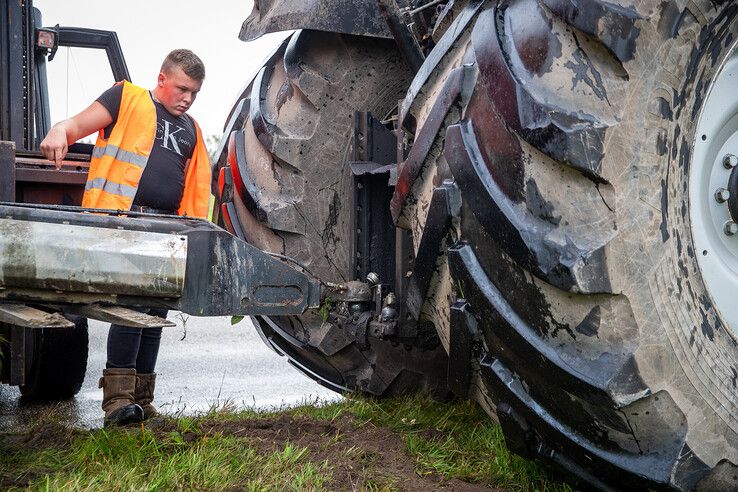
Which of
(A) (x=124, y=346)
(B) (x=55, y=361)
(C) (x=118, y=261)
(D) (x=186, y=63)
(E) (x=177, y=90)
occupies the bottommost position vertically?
(B) (x=55, y=361)

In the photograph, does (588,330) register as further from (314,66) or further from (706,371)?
(314,66)

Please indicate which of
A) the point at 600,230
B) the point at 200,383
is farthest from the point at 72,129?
the point at 600,230

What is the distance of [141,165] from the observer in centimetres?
356

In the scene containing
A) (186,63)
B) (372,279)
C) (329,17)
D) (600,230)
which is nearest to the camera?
(600,230)

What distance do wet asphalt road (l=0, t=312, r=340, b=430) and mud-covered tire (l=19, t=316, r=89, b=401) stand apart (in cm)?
9

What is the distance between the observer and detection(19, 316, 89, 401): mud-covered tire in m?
4.44

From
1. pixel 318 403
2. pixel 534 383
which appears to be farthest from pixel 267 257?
pixel 318 403

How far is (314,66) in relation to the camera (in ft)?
9.75

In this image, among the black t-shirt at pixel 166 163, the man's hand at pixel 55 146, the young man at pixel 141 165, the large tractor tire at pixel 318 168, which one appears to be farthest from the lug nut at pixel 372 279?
the black t-shirt at pixel 166 163

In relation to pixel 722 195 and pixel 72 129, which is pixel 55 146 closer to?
pixel 72 129

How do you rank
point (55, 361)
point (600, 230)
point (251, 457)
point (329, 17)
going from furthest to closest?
point (55, 361) → point (329, 17) → point (251, 457) → point (600, 230)

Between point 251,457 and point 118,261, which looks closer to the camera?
point 118,261

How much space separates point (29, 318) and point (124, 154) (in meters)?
1.68

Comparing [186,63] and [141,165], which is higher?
[186,63]
